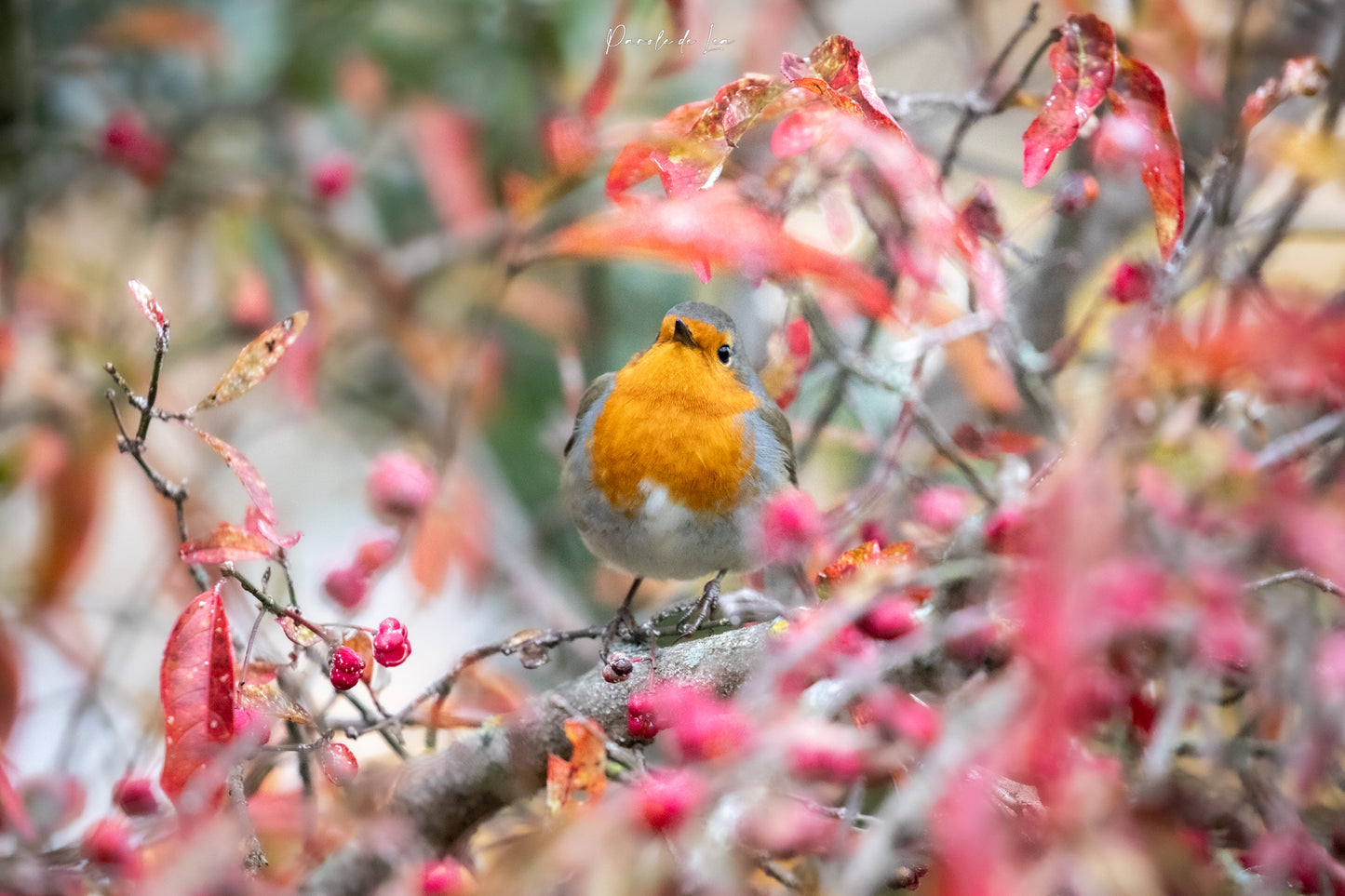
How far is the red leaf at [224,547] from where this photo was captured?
96 centimetres

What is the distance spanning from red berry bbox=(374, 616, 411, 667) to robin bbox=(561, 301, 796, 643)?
22.8 inches

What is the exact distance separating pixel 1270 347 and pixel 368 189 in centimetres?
313

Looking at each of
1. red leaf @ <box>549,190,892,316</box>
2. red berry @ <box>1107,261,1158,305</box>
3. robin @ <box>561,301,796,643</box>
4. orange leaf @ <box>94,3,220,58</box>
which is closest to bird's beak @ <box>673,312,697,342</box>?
robin @ <box>561,301,796,643</box>

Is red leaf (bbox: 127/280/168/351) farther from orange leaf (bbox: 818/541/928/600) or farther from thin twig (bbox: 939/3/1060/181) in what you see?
thin twig (bbox: 939/3/1060/181)

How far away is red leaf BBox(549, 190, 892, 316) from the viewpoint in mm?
1061

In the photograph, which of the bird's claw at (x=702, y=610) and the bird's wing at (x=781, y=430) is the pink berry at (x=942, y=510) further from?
the bird's wing at (x=781, y=430)

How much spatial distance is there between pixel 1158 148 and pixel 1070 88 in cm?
12

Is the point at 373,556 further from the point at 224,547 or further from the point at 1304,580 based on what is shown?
the point at 1304,580

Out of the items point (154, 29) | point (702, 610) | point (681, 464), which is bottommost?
point (702, 610)

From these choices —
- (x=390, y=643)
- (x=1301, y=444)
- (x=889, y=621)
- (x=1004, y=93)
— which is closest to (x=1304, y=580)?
(x=1301, y=444)

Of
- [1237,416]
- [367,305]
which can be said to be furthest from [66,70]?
[1237,416]

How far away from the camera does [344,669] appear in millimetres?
1081

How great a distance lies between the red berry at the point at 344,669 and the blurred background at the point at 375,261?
46cm

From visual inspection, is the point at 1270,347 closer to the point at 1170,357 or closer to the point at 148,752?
the point at 1170,357
